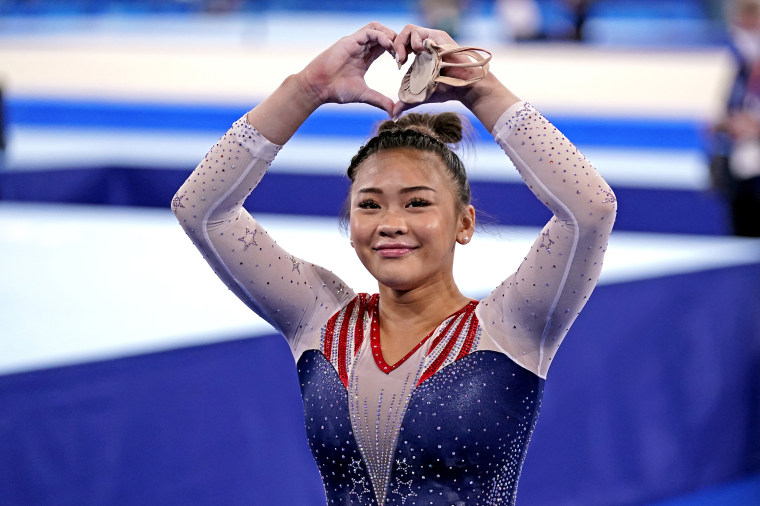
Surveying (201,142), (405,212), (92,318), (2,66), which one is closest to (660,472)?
(92,318)

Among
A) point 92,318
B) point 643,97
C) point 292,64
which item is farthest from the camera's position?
point 292,64

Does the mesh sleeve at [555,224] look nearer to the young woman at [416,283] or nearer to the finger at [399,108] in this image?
the young woman at [416,283]

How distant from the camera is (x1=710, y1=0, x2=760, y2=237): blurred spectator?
425cm

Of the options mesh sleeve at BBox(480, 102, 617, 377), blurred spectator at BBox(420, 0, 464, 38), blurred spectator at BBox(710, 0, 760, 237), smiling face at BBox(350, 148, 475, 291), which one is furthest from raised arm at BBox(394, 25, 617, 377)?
blurred spectator at BBox(420, 0, 464, 38)

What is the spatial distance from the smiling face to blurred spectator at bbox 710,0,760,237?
3022 mm

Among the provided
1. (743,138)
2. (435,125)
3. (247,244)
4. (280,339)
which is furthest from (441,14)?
(247,244)

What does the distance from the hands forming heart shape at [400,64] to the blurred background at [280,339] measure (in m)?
0.36

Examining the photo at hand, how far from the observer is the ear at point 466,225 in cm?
158

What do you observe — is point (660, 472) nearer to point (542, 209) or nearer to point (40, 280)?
point (40, 280)

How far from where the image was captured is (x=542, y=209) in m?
5.86

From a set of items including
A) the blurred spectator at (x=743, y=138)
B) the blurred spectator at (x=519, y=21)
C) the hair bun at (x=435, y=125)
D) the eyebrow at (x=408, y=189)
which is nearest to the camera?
the eyebrow at (x=408, y=189)

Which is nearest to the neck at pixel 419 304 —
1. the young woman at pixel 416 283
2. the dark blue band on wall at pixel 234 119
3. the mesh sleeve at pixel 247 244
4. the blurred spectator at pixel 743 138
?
the young woman at pixel 416 283

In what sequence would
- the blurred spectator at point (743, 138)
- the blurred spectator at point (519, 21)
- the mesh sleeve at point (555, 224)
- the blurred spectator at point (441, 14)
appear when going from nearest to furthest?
the mesh sleeve at point (555, 224) → the blurred spectator at point (743, 138) → the blurred spectator at point (441, 14) → the blurred spectator at point (519, 21)

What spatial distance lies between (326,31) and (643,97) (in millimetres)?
4816
